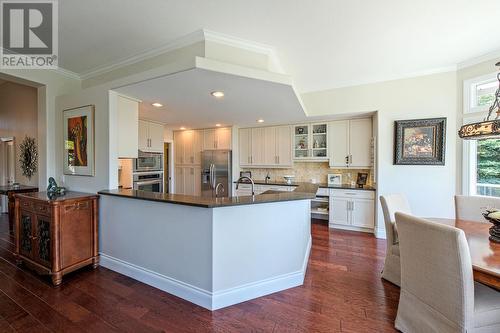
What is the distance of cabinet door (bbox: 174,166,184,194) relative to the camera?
244 inches

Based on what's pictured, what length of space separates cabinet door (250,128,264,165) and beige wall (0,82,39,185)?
172 inches

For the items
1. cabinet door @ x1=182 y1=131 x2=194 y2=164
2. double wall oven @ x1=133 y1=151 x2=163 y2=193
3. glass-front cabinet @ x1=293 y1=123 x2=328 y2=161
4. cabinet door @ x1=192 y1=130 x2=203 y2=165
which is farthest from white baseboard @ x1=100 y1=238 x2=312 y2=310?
cabinet door @ x1=182 y1=131 x2=194 y2=164

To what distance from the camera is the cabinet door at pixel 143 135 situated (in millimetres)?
4426

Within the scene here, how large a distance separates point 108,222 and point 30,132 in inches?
136

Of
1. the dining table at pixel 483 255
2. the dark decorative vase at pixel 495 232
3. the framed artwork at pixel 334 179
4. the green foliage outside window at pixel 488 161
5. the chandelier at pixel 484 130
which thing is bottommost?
the dining table at pixel 483 255

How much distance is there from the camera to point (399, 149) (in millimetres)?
3775

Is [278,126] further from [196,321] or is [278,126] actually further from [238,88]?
[196,321]

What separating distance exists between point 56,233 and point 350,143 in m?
4.79

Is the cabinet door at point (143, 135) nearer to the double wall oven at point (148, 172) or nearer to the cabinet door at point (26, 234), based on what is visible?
the double wall oven at point (148, 172)

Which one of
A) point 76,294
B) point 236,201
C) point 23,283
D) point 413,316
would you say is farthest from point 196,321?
point 23,283

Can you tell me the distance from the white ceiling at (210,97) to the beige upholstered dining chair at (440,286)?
1.87 m

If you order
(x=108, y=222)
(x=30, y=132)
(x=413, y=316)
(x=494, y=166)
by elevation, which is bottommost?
(x=413, y=316)

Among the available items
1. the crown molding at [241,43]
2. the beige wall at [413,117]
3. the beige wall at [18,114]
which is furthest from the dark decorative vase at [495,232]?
the beige wall at [18,114]

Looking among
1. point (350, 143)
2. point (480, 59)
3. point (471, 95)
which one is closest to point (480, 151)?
point (471, 95)
